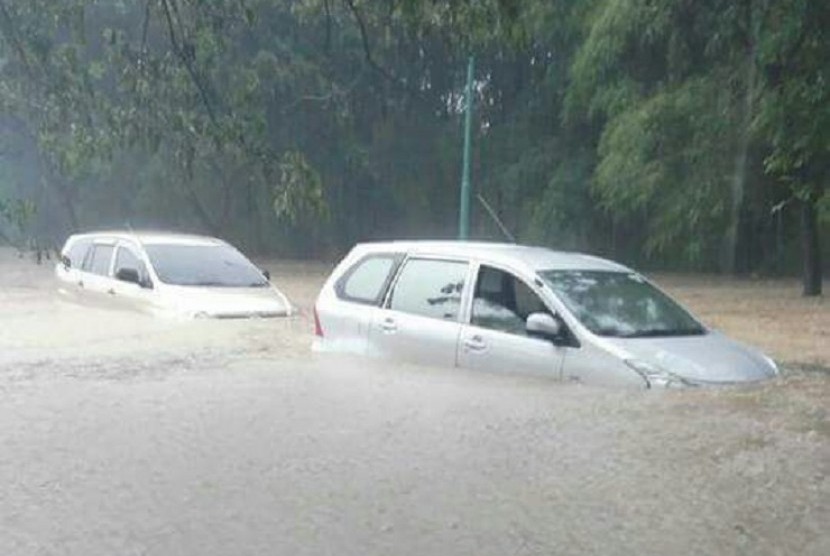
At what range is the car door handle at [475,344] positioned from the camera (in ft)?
24.8

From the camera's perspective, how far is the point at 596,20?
70.5ft

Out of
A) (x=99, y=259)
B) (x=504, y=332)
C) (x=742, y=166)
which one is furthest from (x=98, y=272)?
(x=742, y=166)

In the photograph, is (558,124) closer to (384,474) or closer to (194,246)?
(194,246)

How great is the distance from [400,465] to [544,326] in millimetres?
1960

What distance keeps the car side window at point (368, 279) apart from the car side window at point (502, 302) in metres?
0.89

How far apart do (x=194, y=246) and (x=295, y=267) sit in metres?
15.0

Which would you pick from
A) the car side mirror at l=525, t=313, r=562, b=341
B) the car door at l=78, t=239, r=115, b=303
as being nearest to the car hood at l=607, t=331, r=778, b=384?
the car side mirror at l=525, t=313, r=562, b=341

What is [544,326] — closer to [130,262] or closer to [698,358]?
[698,358]

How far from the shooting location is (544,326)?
7266 millimetres

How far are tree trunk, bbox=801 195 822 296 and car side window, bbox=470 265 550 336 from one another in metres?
12.0

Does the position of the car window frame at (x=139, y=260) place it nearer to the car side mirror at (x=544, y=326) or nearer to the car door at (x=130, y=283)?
the car door at (x=130, y=283)

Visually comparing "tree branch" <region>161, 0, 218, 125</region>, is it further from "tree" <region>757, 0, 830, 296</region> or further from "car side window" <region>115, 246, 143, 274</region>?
"car side window" <region>115, 246, 143, 274</region>

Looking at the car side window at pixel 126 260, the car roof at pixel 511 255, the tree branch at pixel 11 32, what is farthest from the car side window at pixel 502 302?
the car side window at pixel 126 260

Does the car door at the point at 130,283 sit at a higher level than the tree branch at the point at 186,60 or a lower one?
lower
